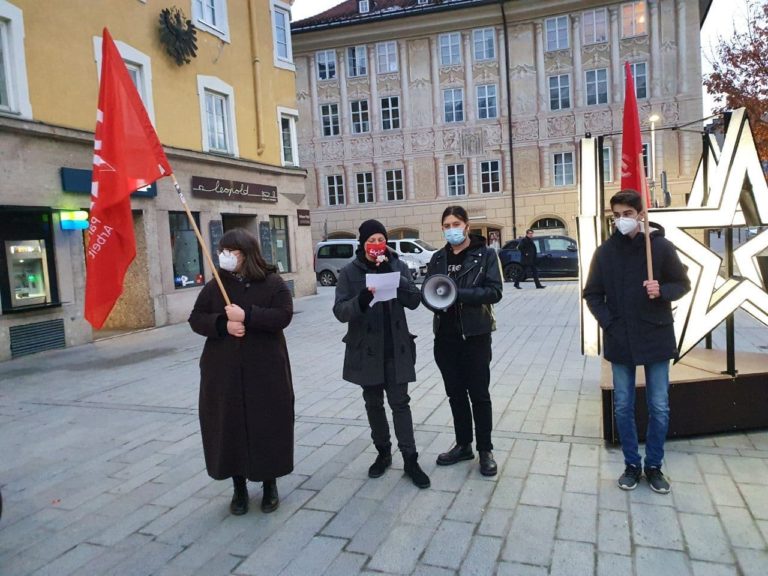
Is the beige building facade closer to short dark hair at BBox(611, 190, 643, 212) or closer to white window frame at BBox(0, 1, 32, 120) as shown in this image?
white window frame at BBox(0, 1, 32, 120)

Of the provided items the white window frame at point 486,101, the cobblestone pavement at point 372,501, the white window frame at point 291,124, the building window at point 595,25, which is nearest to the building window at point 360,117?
the white window frame at point 486,101

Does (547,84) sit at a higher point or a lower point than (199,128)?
higher

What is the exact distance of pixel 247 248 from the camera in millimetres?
3840

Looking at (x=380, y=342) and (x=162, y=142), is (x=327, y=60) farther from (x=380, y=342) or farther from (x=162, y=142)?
(x=380, y=342)

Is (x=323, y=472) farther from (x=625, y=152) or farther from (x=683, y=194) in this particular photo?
(x=683, y=194)

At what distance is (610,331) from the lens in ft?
12.9

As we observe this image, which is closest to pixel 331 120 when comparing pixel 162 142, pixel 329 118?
pixel 329 118

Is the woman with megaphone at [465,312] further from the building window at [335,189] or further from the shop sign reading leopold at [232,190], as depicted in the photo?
the building window at [335,189]

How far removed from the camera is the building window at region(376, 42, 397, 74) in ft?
105

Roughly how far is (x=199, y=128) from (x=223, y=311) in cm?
1257

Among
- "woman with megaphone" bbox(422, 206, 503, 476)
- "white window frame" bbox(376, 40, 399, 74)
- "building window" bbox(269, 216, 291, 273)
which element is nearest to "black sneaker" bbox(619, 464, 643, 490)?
"woman with megaphone" bbox(422, 206, 503, 476)

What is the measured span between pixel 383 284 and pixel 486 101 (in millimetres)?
29365

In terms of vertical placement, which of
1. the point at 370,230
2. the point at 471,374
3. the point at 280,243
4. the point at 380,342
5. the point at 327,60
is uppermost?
the point at 327,60

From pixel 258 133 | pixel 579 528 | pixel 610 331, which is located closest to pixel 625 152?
pixel 610 331
